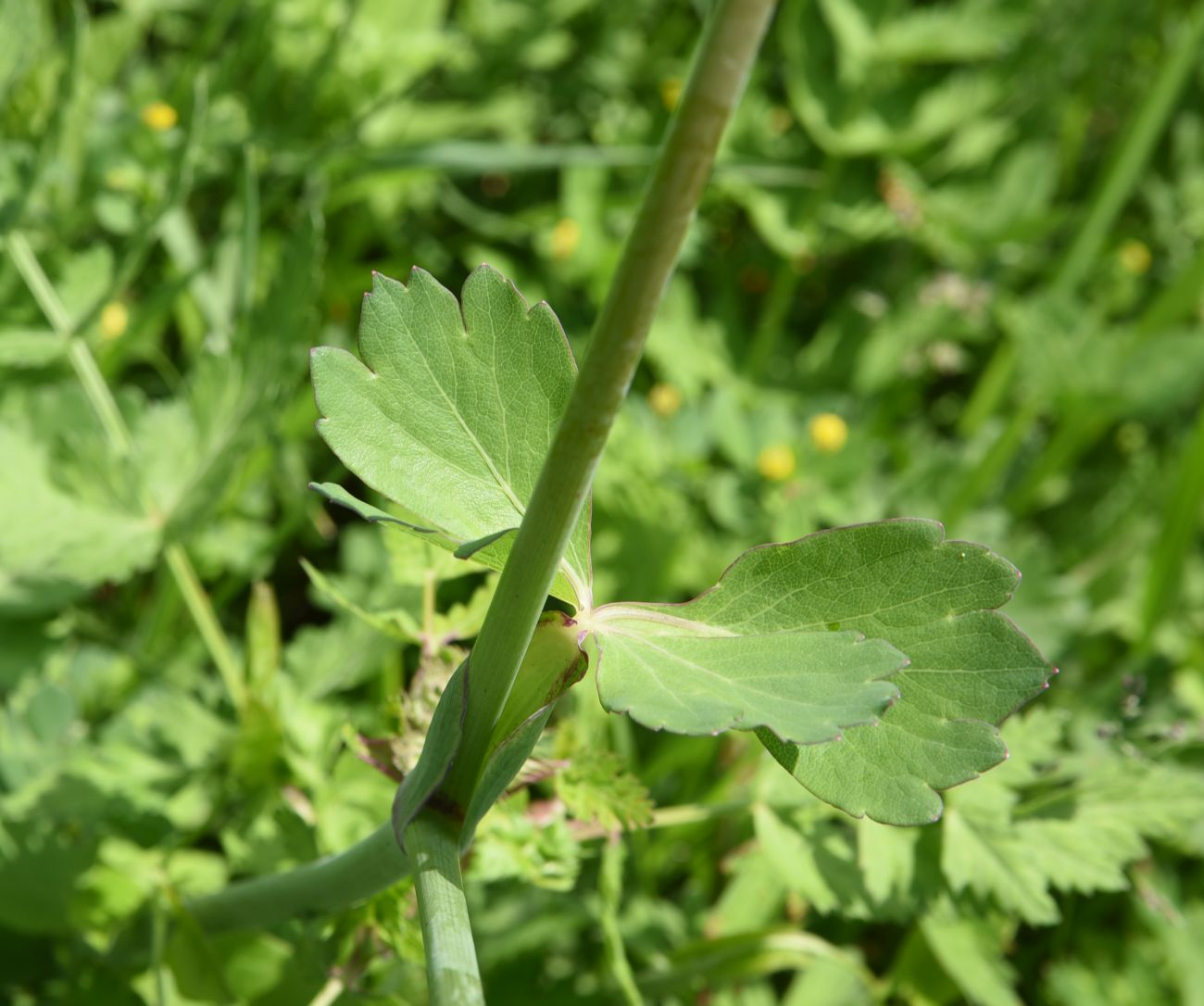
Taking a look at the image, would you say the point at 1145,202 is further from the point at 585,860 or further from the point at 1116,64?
the point at 585,860

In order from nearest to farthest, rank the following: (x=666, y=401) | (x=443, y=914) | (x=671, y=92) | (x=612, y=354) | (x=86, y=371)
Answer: (x=612, y=354) < (x=443, y=914) < (x=86, y=371) < (x=666, y=401) < (x=671, y=92)

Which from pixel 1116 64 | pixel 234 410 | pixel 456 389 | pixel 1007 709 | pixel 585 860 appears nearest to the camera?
pixel 1007 709

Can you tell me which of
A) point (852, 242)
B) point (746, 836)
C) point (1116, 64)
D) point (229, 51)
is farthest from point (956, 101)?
point (746, 836)

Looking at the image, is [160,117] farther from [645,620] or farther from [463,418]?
[645,620]

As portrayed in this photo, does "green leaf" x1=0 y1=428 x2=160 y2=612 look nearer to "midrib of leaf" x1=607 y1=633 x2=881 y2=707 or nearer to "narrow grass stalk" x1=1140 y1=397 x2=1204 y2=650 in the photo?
"midrib of leaf" x1=607 y1=633 x2=881 y2=707

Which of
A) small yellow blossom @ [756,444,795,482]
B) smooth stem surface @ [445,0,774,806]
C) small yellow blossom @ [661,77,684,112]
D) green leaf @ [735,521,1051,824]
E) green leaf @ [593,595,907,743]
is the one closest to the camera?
smooth stem surface @ [445,0,774,806]

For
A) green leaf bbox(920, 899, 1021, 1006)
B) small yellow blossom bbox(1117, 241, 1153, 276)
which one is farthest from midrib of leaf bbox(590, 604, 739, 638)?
small yellow blossom bbox(1117, 241, 1153, 276)

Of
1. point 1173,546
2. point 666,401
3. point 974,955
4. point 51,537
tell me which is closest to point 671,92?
point 666,401

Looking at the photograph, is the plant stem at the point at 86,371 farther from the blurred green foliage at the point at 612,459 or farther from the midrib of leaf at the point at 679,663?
the midrib of leaf at the point at 679,663
